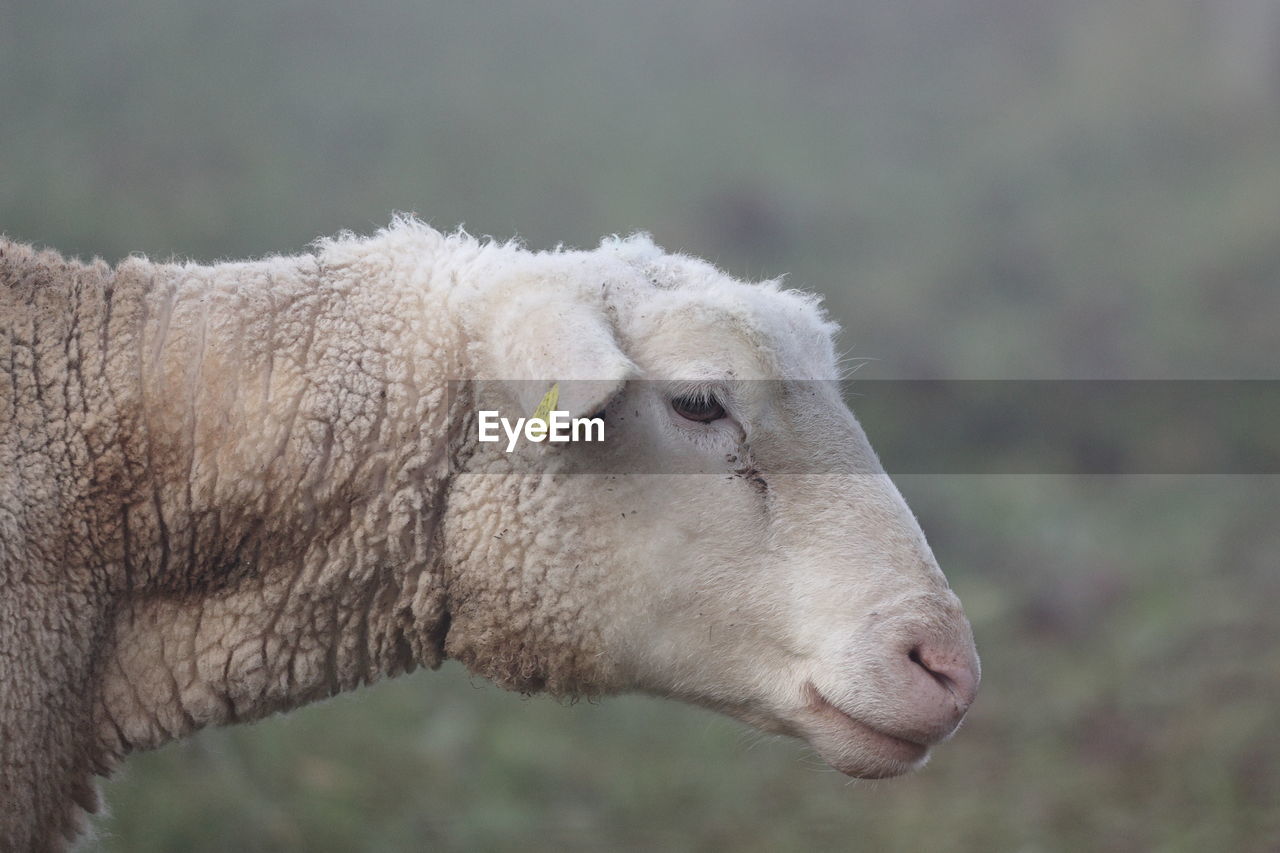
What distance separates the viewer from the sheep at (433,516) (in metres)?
2.52

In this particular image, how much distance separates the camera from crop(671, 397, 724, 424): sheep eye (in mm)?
2686

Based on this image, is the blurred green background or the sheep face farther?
the blurred green background

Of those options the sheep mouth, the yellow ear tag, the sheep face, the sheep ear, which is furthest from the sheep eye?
the sheep mouth

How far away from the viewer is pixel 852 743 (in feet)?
8.62

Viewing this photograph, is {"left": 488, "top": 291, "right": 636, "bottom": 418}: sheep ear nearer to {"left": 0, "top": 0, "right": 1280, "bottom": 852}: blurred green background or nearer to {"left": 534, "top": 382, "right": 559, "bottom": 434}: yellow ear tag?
{"left": 534, "top": 382, "right": 559, "bottom": 434}: yellow ear tag

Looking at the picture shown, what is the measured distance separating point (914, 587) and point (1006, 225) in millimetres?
8812

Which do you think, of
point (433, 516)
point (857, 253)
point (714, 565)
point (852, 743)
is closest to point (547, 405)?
point (433, 516)

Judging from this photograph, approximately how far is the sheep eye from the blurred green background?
1.08m

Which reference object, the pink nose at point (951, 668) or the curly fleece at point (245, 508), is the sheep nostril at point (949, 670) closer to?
the pink nose at point (951, 668)

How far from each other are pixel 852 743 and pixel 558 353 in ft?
3.59

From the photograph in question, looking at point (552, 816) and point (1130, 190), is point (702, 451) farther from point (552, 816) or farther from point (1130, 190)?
point (1130, 190)

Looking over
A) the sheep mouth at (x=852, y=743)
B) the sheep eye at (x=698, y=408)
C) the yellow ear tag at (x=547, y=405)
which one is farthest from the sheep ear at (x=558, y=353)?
the sheep mouth at (x=852, y=743)

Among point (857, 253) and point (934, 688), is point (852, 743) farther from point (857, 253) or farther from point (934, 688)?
point (857, 253)

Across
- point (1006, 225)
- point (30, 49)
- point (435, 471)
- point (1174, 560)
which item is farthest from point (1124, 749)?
point (30, 49)
